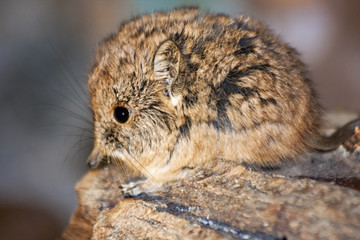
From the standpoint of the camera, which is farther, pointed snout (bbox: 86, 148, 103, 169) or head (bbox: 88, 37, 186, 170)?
pointed snout (bbox: 86, 148, 103, 169)

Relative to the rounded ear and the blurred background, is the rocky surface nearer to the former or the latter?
the rounded ear

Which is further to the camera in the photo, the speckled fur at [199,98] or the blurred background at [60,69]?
the blurred background at [60,69]

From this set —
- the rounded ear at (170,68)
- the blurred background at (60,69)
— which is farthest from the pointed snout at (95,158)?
the blurred background at (60,69)

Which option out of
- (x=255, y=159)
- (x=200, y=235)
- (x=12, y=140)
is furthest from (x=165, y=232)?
(x=12, y=140)

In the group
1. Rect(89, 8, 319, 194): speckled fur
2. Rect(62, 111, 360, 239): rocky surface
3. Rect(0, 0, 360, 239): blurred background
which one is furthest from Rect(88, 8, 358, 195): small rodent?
Rect(0, 0, 360, 239): blurred background

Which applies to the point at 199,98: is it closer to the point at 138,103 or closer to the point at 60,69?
the point at 138,103

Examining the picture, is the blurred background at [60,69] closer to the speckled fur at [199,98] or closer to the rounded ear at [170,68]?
the speckled fur at [199,98]

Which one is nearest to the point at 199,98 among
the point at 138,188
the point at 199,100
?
the point at 199,100
